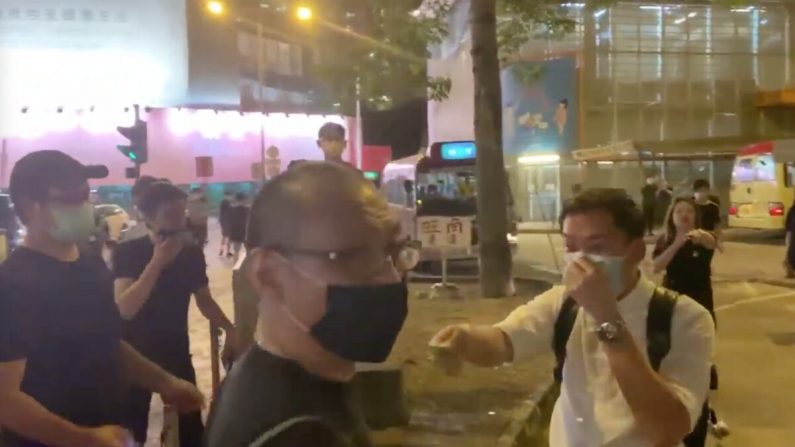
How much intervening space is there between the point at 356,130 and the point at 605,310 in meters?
33.0

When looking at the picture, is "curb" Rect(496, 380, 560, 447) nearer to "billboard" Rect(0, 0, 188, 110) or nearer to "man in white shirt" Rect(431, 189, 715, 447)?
"man in white shirt" Rect(431, 189, 715, 447)

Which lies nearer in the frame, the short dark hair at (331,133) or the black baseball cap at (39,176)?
the black baseball cap at (39,176)

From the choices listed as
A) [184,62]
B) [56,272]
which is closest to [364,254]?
[56,272]

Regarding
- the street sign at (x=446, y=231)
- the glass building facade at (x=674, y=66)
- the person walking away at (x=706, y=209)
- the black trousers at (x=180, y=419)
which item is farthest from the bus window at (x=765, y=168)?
the black trousers at (x=180, y=419)

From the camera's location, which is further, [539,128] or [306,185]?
[539,128]

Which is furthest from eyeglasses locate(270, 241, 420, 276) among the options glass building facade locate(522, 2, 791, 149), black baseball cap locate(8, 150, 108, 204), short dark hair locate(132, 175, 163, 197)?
glass building facade locate(522, 2, 791, 149)

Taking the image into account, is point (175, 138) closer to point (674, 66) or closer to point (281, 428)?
point (674, 66)

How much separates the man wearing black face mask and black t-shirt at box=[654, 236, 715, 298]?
5.41 m

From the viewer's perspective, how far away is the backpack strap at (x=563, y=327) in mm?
2916

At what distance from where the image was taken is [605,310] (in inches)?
99.8

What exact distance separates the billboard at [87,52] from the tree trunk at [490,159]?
1499 cm

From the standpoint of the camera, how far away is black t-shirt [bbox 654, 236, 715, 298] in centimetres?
674

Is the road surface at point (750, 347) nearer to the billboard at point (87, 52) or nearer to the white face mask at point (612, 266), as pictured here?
the white face mask at point (612, 266)

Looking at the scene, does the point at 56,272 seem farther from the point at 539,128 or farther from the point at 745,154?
the point at 539,128
